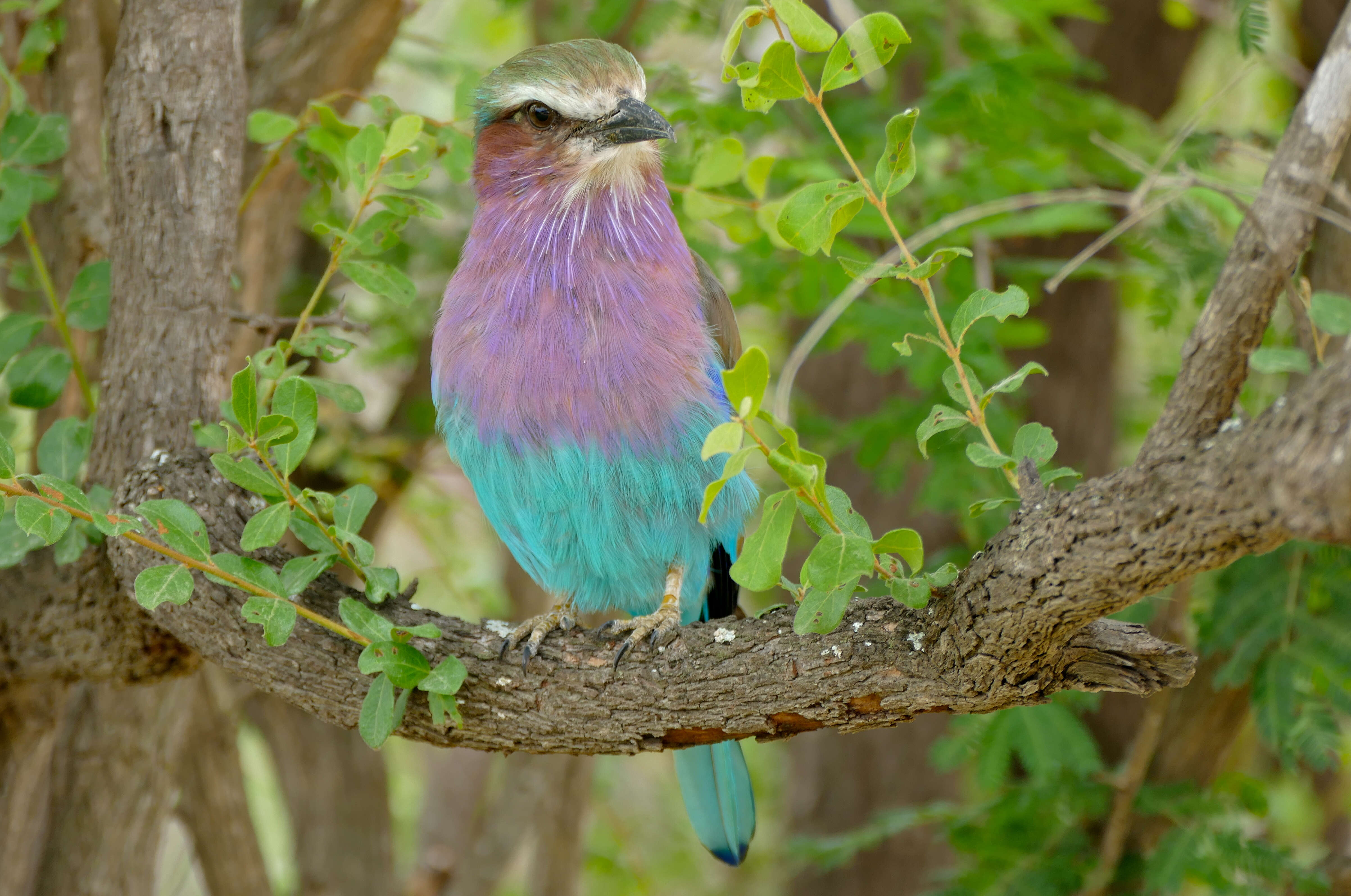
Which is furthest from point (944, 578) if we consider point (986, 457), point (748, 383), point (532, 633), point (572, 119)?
point (572, 119)

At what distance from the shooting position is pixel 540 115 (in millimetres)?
2727

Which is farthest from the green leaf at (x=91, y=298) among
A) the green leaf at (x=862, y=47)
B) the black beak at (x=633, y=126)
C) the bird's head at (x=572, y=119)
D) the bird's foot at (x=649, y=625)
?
the green leaf at (x=862, y=47)

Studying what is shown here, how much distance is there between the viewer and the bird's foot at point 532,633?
2369 mm

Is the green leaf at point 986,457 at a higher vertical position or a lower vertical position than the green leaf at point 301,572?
higher

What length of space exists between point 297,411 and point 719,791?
57.5 inches

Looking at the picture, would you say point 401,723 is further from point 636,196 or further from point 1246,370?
point 1246,370

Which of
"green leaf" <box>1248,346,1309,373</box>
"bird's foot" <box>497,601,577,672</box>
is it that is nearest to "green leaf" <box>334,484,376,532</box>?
"bird's foot" <box>497,601,577,672</box>

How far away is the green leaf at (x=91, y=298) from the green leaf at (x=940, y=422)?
1.90 m

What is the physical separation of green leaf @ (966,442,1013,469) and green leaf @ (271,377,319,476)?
1095 mm

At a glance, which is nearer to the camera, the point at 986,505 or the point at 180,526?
the point at 986,505

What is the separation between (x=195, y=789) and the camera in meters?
4.12

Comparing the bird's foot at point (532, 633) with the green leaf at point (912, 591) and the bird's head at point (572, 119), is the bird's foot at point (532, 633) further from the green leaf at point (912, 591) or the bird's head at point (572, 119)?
the bird's head at point (572, 119)

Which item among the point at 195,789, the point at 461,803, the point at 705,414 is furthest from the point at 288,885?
the point at 705,414

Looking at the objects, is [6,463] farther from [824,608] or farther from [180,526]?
[824,608]
